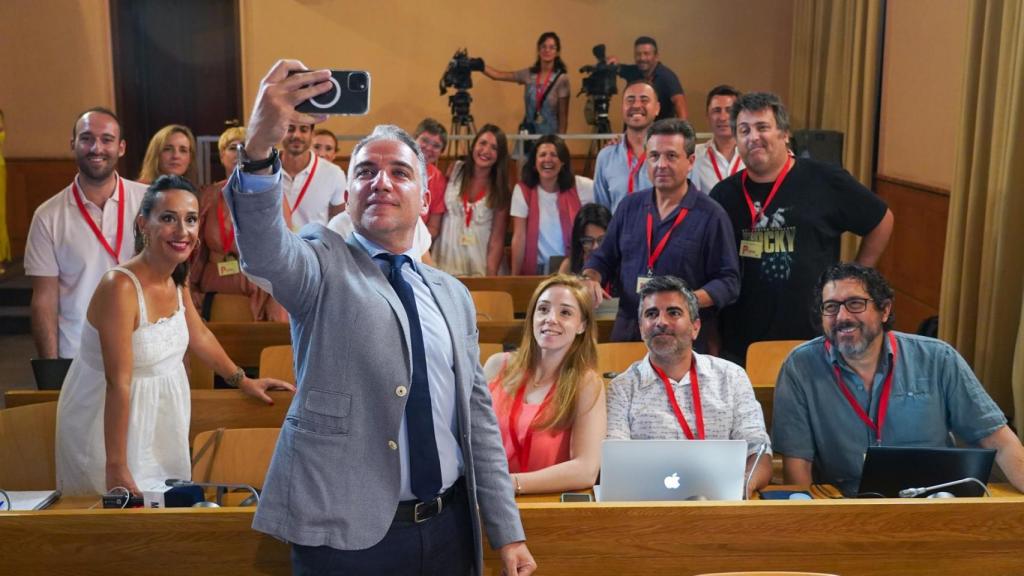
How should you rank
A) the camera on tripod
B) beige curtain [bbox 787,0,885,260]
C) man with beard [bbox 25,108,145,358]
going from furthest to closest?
1. the camera on tripod
2. beige curtain [bbox 787,0,885,260]
3. man with beard [bbox 25,108,145,358]

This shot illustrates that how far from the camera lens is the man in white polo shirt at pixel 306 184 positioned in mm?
4895

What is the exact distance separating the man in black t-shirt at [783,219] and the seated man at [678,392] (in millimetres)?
863

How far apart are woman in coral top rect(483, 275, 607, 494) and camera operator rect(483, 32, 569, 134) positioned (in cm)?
561

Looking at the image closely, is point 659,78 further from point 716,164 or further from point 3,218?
point 3,218

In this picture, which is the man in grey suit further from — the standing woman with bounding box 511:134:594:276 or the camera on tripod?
the camera on tripod

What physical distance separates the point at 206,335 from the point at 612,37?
7.10 meters

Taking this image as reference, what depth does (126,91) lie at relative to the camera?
9.74m

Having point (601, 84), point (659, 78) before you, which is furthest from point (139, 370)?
point (659, 78)

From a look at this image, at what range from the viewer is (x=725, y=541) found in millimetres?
2488

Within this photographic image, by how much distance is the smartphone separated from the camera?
5.32ft

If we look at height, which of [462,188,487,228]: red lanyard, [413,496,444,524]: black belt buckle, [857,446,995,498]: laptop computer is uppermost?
[462,188,487,228]: red lanyard

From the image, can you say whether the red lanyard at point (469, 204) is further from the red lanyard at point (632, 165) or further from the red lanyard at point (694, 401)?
the red lanyard at point (694, 401)

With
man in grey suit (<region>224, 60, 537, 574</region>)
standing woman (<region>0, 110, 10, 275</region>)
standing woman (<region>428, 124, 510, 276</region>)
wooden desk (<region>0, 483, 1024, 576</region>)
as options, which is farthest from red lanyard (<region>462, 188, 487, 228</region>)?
standing woman (<region>0, 110, 10, 275</region>)

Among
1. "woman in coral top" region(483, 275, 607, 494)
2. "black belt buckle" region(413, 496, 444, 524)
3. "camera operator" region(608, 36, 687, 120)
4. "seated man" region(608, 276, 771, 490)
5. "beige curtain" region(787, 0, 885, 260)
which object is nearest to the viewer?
"black belt buckle" region(413, 496, 444, 524)
